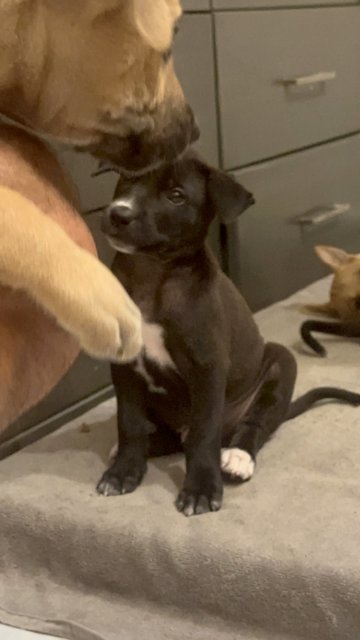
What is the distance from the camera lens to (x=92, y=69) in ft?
3.01

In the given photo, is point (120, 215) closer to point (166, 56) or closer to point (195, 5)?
point (166, 56)

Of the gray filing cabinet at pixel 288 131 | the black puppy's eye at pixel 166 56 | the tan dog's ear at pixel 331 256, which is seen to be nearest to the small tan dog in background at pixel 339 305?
the tan dog's ear at pixel 331 256

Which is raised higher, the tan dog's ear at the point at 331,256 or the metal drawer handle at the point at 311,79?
the metal drawer handle at the point at 311,79

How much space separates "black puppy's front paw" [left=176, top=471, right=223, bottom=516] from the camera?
4.02ft

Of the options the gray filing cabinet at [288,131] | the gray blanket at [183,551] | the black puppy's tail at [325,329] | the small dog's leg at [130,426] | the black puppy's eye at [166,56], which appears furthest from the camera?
the gray filing cabinet at [288,131]

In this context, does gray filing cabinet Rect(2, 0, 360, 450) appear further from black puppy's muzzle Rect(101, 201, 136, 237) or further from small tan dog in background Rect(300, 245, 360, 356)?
black puppy's muzzle Rect(101, 201, 136, 237)

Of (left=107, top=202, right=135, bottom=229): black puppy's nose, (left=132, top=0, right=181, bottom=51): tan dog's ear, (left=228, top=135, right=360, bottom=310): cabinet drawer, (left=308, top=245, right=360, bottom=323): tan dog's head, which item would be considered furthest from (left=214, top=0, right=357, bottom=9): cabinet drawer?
(left=132, top=0, right=181, bottom=51): tan dog's ear

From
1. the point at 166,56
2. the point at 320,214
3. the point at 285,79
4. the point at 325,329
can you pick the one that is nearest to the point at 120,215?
the point at 166,56

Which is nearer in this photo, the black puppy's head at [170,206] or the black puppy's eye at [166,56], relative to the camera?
the black puppy's eye at [166,56]

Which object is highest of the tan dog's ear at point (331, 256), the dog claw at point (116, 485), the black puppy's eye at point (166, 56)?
the black puppy's eye at point (166, 56)

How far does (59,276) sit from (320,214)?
1540 mm

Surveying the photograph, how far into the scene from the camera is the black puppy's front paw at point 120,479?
130cm

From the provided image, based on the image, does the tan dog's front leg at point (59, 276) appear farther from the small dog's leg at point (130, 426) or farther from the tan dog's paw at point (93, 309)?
the small dog's leg at point (130, 426)

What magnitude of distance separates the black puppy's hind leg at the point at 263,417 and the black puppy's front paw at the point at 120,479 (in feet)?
0.40
